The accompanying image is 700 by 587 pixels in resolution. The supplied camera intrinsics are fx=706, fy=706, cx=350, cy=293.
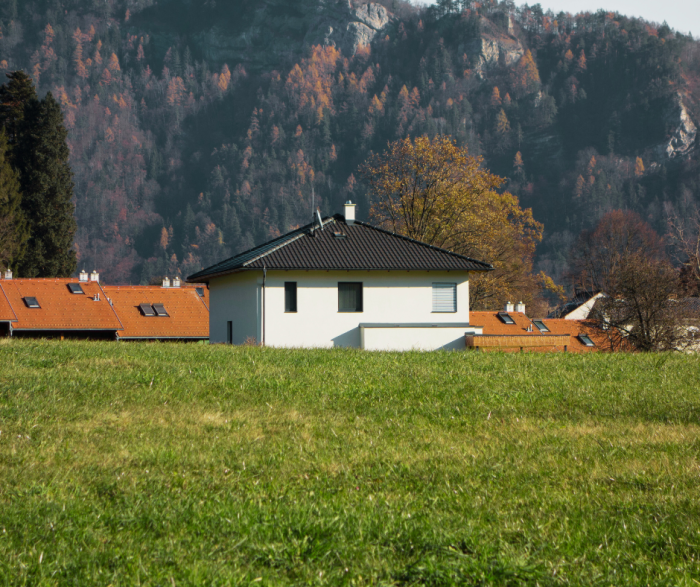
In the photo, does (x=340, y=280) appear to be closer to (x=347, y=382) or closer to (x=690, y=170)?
(x=347, y=382)

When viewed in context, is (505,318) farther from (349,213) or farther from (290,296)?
(290,296)

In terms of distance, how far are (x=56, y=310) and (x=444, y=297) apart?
23575 mm

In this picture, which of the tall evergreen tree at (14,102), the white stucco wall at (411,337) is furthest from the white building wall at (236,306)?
the tall evergreen tree at (14,102)

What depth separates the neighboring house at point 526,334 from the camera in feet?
96.2

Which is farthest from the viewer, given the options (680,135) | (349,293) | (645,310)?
(680,135)

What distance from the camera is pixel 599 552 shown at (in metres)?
4.95

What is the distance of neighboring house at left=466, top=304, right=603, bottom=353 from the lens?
2933 cm

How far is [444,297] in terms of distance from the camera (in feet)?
111

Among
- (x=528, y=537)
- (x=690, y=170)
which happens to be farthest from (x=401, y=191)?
(x=690, y=170)

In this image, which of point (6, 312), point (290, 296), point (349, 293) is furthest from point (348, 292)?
point (6, 312)

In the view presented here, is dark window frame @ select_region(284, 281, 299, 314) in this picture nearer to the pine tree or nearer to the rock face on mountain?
the pine tree

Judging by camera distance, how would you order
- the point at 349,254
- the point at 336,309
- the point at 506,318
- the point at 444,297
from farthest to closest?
the point at 506,318 < the point at 444,297 < the point at 349,254 < the point at 336,309

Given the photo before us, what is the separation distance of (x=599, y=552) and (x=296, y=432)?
170 inches

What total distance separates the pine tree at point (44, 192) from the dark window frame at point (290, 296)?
27112mm
